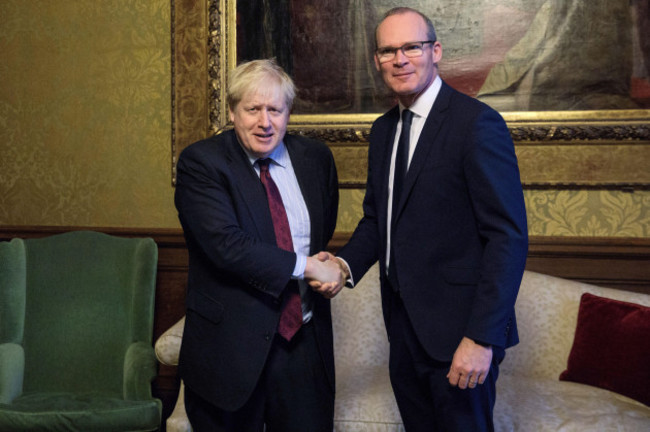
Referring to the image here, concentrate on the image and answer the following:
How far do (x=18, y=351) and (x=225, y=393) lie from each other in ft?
5.42

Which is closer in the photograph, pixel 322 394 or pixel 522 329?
pixel 322 394

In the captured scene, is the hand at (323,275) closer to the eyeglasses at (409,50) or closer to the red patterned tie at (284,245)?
the red patterned tie at (284,245)

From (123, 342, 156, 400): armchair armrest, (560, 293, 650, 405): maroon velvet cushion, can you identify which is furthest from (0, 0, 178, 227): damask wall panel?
(560, 293, 650, 405): maroon velvet cushion

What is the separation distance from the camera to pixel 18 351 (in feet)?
9.87

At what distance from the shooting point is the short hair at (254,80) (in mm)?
1893

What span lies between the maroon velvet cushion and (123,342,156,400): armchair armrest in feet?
6.05

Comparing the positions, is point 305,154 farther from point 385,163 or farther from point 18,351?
point 18,351

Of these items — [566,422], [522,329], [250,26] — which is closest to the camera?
[566,422]

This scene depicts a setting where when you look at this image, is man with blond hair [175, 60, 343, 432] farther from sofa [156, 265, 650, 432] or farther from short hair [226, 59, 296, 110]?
sofa [156, 265, 650, 432]

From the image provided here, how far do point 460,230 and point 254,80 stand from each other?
2.44ft

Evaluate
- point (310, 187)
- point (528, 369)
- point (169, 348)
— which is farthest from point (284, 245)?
point (528, 369)

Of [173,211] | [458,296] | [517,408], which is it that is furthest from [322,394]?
[173,211]

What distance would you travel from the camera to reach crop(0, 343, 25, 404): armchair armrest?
285cm

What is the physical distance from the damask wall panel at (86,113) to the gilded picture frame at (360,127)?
4.9 inches
